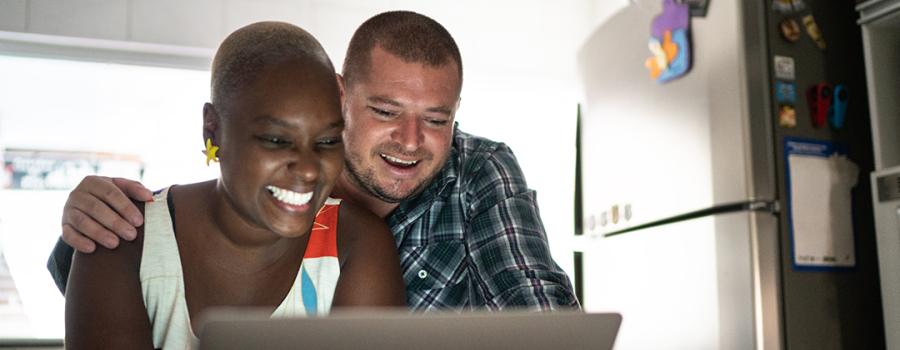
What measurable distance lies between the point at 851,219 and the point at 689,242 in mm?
327

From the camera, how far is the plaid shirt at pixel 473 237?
4.40 feet

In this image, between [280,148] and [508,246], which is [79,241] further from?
[508,246]

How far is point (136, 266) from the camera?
999 mm

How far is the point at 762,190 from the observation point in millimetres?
1755

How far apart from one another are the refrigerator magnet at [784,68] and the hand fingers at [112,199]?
132cm

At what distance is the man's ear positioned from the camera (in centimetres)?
102

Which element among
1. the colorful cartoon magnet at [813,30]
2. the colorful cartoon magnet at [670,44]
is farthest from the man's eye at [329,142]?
the colorful cartoon magnet at [813,30]

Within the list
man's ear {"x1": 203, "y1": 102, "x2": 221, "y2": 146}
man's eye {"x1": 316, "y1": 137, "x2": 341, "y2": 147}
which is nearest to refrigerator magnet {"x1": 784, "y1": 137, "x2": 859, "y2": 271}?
man's eye {"x1": 316, "y1": 137, "x2": 341, "y2": 147}

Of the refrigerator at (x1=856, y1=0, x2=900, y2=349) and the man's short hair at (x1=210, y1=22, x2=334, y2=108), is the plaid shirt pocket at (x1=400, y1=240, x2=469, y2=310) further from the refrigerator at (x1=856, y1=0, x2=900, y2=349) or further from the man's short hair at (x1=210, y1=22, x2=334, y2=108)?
the refrigerator at (x1=856, y1=0, x2=900, y2=349)

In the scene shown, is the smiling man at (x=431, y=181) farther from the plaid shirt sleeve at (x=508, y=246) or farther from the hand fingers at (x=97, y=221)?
the hand fingers at (x=97, y=221)

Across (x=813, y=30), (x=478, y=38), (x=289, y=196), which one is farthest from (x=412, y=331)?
(x=478, y=38)

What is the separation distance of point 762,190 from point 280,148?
44.2 inches

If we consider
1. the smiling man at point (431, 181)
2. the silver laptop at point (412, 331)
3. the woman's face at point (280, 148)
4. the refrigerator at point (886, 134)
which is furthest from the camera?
the refrigerator at point (886, 134)

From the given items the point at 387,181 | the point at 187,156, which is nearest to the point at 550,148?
the point at 187,156
